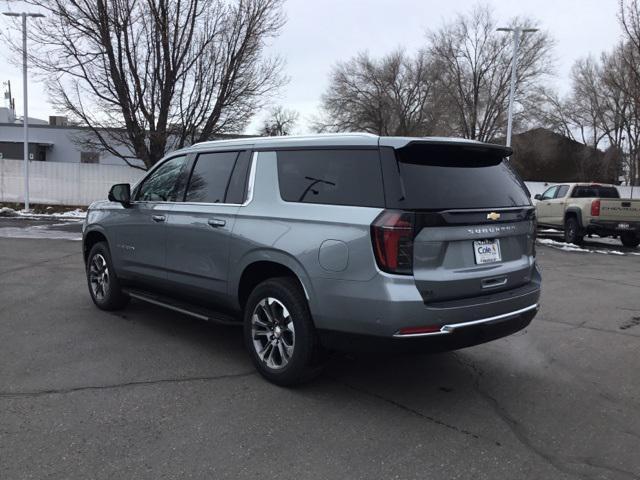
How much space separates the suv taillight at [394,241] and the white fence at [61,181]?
874 inches

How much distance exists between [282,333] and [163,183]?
7.65 feet

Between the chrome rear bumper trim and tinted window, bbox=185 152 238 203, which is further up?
tinted window, bbox=185 152 238 203

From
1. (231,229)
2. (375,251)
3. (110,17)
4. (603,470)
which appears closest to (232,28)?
(110,17)

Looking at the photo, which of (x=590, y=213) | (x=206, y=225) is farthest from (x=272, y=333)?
(x=590, y=213)

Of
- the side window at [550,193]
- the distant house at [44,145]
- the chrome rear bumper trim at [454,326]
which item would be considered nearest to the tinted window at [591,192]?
the side window at [550,193]

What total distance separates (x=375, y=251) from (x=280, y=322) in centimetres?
106

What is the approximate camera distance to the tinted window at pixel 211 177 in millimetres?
4820

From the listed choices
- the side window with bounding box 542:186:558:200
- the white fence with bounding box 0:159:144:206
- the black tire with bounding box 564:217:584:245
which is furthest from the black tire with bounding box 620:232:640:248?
the white fence with bounding box 0:159:144:206

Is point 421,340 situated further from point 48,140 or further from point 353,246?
point 48,140

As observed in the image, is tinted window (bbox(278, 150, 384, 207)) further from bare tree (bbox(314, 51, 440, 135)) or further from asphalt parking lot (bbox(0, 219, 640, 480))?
bare tree (bbox(314, 51, 440, 135))

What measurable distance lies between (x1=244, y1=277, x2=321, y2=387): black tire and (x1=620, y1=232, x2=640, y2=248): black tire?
14.4 meters

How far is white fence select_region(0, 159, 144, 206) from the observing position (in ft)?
78.9

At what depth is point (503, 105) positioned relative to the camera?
4369 cm

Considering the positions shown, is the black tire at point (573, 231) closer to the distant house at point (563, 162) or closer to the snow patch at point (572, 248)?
the snow patch at point (572, 248)
